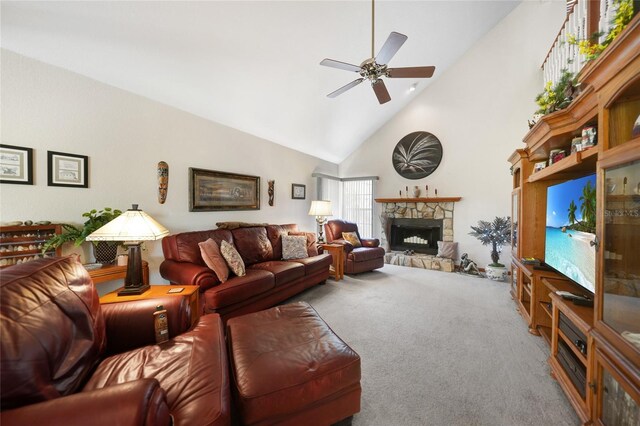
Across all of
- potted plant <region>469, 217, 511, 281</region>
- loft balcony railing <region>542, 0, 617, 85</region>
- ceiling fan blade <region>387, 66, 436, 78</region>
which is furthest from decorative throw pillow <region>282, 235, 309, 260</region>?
loft balcony railing <region>542, 0, 617, 85</region>

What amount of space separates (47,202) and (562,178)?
15.6 feet

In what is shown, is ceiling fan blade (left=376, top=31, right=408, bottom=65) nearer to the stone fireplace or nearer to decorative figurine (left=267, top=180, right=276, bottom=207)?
decorative figurine (left=267, top=180, right=276, bottom=207)

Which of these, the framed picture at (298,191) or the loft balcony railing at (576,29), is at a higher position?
the loft balcony railing at (576,29)

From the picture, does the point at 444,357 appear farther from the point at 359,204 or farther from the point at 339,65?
the point at 359,204

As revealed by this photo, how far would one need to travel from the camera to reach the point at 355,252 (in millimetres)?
4188

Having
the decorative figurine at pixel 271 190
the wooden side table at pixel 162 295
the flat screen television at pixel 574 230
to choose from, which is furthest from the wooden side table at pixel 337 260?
the flat screen television at pixel 574 230

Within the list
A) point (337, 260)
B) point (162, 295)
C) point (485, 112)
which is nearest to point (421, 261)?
point (337, 260)

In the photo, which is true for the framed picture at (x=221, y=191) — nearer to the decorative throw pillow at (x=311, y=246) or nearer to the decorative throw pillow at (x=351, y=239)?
the decorative throw pillow at (x=311, y=246)

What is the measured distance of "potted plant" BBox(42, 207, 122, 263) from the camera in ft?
6.36

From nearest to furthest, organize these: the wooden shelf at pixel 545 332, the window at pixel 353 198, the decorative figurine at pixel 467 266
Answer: the wooden shelf at pixel 545 332, the decorative figurine at pixel 467 266, the window at pixel 353 198

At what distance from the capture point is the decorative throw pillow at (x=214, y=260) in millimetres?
2422

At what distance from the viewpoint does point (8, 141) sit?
1845mm

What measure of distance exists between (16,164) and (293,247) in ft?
9.23

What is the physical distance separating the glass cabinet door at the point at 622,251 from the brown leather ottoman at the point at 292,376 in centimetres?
125
